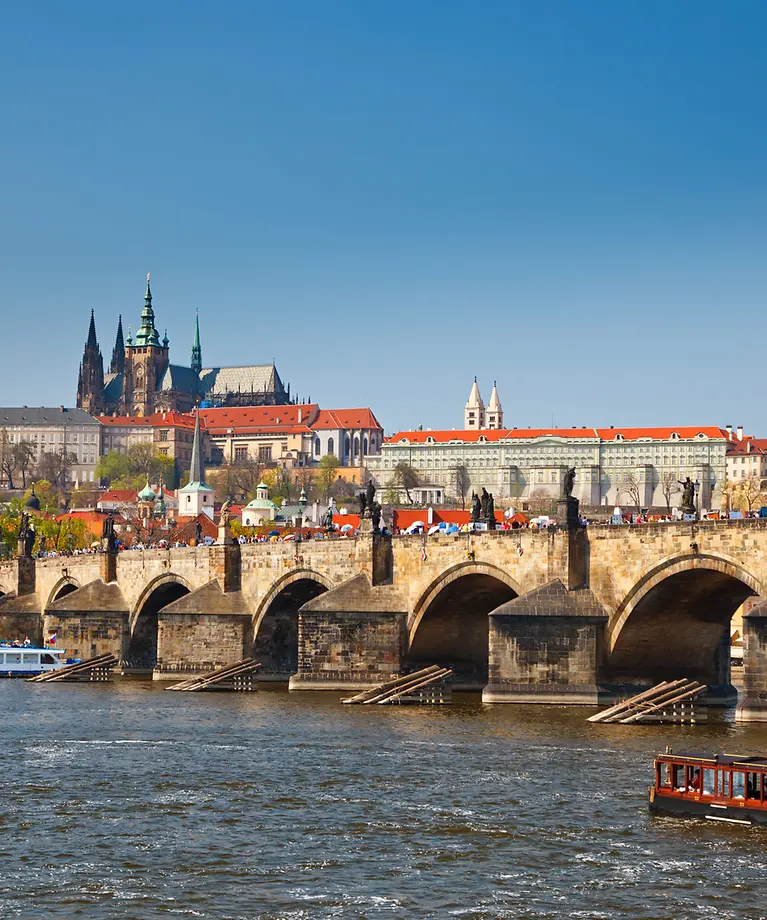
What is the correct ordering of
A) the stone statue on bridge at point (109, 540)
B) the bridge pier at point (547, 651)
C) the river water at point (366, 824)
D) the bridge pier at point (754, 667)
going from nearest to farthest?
the river water at point (366, 824) → the bridge pier at point (754, 667) → the bridge pier at point (547, 651) → the stone statue on bridge at point (109, 540)

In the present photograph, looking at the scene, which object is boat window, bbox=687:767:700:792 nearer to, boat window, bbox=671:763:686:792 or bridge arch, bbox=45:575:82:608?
boat window, bbox=671:763:686:792

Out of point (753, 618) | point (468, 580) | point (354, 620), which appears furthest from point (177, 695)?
point (753, 618)

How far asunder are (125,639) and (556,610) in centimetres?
3464

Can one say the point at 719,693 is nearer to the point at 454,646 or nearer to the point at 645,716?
the point at 645,716

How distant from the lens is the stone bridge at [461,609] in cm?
5091

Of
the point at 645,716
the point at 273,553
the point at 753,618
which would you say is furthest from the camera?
the point at 273,553

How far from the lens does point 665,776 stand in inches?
1439

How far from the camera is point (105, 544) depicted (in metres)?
88.2

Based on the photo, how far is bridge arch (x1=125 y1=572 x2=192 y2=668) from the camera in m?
81.4

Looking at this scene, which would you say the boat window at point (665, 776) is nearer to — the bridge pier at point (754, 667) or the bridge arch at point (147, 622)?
the bridge pier at point (754, 667)

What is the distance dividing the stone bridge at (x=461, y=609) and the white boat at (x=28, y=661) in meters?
2.78

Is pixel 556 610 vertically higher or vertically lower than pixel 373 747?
higher

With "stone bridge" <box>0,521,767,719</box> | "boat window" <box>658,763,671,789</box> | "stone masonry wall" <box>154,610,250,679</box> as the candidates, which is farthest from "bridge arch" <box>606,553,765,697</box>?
"stone masonry wall" <box>154,610,250,679</box>

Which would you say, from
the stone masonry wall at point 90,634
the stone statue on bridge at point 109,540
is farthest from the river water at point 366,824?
the stone statue on bridge at point 109,540
